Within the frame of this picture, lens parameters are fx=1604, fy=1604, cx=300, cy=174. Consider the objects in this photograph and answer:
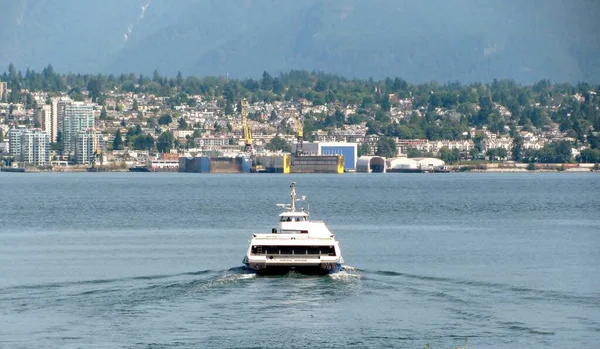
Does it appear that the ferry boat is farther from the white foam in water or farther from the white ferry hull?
the white foam in water

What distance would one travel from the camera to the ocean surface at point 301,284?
4166 cm

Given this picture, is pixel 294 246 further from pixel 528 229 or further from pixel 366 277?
pixel 528 229

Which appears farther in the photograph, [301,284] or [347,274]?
[347,274]

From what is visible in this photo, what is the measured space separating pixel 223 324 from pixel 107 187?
105 m

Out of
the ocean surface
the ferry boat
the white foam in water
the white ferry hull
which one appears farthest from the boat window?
the ocean surface

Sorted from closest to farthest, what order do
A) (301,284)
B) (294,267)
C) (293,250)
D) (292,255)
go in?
(301,284) < (294,267) < (292,255) < (293,250)

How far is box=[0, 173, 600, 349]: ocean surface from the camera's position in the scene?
1640 inches

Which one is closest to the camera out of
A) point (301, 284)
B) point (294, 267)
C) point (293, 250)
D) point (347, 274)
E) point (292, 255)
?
point (301, 284)

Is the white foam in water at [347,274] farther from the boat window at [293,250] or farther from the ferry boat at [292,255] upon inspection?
the boat window at [293,250]

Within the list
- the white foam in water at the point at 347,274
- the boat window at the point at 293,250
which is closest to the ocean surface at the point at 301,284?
the white foam in water at the point at 347,274

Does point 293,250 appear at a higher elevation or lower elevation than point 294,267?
higher

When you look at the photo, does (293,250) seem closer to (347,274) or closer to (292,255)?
(292,255)

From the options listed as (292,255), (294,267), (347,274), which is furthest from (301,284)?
(347,274)

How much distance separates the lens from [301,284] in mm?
49500
